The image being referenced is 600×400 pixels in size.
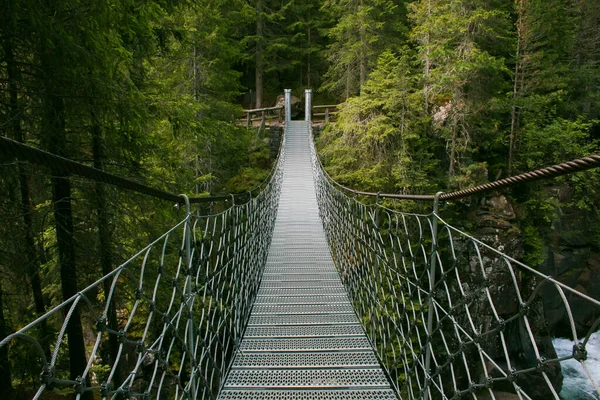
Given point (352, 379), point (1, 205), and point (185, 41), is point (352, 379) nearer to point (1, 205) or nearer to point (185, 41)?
→ point (1, 205)

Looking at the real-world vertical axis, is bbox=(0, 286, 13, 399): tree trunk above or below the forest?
below

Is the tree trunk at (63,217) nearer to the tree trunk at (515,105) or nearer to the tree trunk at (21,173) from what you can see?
the tree trunk at (21,173)

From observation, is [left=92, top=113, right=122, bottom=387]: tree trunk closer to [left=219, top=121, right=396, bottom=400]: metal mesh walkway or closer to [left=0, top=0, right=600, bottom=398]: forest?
[left=0, top=0, right=600, bottom=398]: forest

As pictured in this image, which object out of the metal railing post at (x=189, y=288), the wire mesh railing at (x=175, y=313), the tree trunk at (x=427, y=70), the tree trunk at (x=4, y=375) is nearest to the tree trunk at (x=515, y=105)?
the tree trunk at (x=427, y=70)

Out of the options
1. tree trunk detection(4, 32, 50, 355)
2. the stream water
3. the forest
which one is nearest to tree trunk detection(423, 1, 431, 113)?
the forest

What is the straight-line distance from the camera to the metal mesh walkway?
1.87 meters

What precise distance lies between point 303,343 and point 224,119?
7.21 meters

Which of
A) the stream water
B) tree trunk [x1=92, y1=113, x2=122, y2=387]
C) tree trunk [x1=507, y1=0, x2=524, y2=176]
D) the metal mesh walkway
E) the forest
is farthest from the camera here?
tree trunk [x1=507, y1=0, x2=524, y2=176]

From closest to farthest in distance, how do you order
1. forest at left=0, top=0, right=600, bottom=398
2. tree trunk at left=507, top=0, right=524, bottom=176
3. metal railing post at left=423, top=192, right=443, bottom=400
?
metal railing post at left=423, top=192, right=443, bottom=400, forest at left=0, top=0, right=600, bottom=398, tree trunk at left=507, top=0, right=524, bottom=176

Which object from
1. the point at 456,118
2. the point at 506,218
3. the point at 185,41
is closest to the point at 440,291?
the point at 506,218

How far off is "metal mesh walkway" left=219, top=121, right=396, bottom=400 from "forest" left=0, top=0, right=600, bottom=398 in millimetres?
1360

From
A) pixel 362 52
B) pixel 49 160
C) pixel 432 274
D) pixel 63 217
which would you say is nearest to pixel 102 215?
pixel 63 217

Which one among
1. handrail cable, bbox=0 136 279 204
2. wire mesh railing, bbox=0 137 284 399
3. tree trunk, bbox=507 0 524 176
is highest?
tree trunk, bbox=507 0 524 176

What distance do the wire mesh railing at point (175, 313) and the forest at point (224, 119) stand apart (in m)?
0.41
